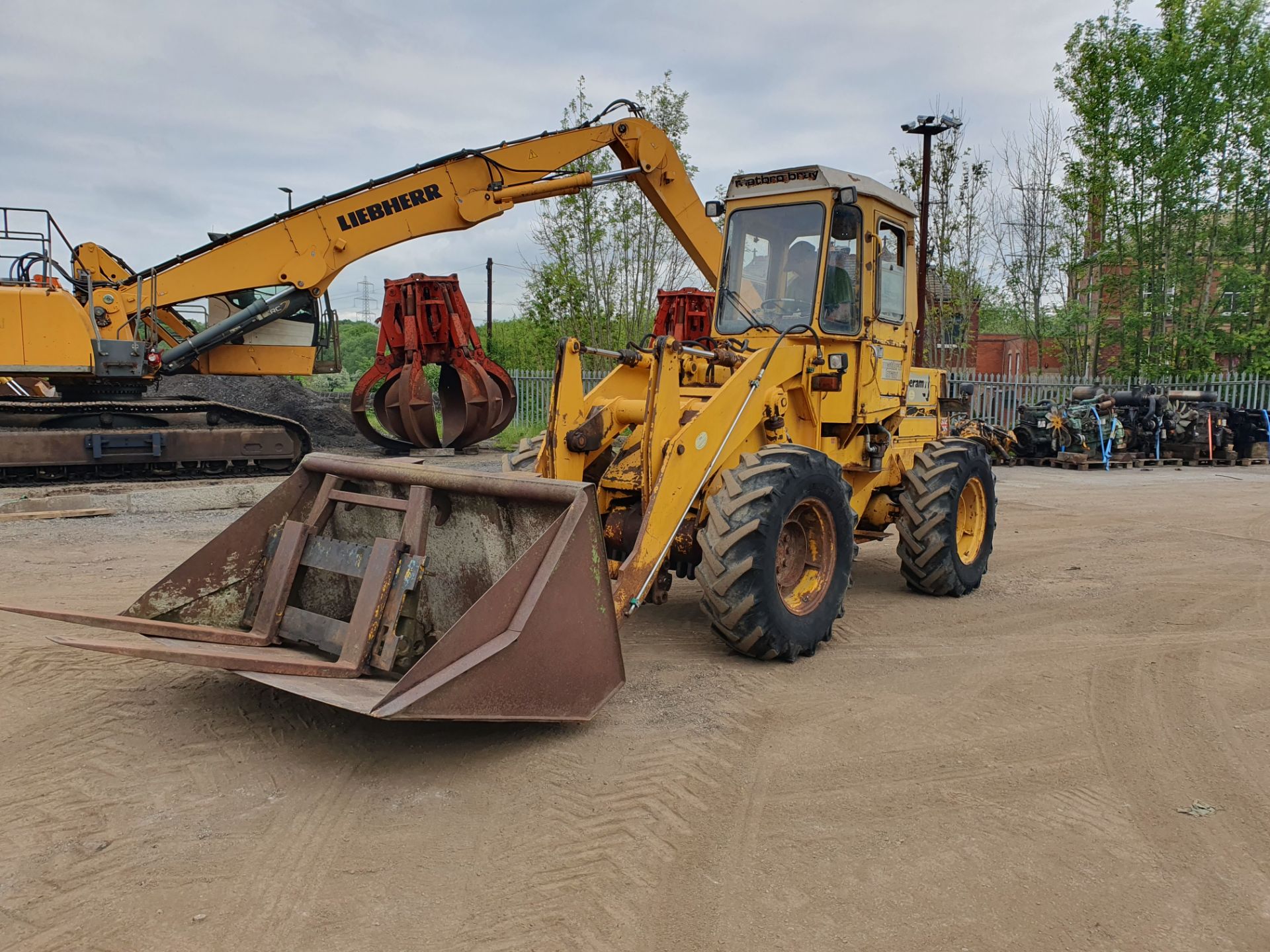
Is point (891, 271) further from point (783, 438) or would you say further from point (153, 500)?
point (153, 500)

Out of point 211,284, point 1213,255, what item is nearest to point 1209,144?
point 1213,255

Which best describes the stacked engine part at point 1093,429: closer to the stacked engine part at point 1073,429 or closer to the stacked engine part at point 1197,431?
the stacked engine part at point 1073,429

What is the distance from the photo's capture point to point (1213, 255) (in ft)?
74.9

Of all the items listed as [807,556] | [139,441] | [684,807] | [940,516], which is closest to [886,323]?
[940,516]

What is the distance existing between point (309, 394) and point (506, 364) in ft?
28.4

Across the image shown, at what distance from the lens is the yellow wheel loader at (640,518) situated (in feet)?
12.6

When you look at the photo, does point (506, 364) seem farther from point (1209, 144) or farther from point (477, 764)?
point (477, 764)

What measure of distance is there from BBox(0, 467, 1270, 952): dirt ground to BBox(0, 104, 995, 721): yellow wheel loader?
339 millimetres

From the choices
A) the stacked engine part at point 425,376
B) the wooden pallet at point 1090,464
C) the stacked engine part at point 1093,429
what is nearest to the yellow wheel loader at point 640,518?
the stacked engine part at point 425,376

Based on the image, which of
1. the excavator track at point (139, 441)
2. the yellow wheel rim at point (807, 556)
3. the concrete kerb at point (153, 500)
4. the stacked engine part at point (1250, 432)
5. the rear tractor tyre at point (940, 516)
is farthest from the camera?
the stacked engine part at point (1250, 432)

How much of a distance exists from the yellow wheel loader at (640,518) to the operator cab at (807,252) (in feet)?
0.05

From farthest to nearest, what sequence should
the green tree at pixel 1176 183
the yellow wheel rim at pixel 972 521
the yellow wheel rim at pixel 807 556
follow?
the green tree at pixel 1176 183
the yellow wheel rim at pixel 972 521
the yellow wheel rim at pixel 807 556

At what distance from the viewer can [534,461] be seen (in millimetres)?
6258

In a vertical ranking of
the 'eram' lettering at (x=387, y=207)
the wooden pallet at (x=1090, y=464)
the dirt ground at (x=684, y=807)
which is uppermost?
the 'eram' lettering at (x=387, y=207)
